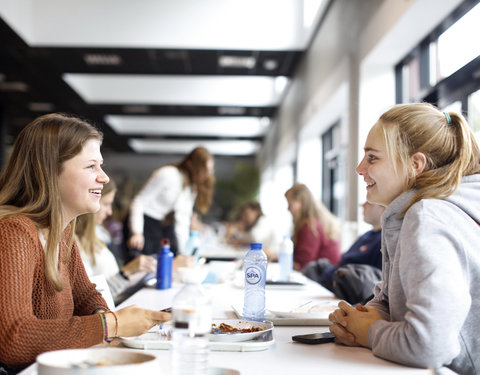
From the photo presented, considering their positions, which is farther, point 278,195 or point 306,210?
point 278,195

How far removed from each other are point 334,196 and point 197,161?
9.94ft

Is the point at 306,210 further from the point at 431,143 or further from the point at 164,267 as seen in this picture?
the point at 431,143

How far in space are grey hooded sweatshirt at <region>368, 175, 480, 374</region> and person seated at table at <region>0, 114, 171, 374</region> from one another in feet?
1.74

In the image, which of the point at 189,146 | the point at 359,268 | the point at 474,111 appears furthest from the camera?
the point at 189,146

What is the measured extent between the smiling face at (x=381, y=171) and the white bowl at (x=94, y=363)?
28.1 inches

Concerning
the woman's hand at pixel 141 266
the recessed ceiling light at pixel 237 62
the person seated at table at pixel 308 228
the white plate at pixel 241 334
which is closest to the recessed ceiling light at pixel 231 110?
the recessed ceiling light at pixel 237 62

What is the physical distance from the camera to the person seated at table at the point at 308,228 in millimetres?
4160

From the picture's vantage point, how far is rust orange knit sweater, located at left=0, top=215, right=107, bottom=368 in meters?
1.15

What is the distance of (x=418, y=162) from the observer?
4.28ft

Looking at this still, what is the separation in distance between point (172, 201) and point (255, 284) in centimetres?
265

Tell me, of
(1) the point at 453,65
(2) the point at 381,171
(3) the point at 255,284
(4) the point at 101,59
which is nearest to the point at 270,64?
(4) the point at 101,59

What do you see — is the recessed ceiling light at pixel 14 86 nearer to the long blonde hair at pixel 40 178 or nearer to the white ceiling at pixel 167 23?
the white ceiling at pixel 167 23

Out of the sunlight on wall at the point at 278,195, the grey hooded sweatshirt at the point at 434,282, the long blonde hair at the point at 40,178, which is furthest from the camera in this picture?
the sunlight on wall at the point at 278,195

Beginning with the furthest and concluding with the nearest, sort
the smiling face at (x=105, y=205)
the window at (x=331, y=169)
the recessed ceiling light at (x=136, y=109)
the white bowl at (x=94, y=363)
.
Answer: the recessed ceiling light at (x=136, y=109) → the window at (x=331, y=169) → the smiling face at (x=105, y=205) → the white bowl at (x=94, y=363)
